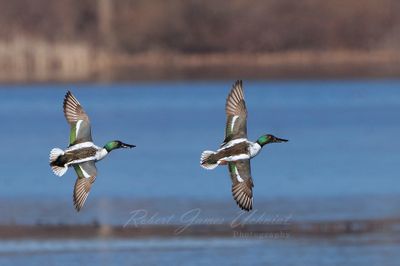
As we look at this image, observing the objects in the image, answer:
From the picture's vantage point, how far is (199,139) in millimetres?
19375

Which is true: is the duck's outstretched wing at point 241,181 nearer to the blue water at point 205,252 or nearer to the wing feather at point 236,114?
the wing feather at point 236,114

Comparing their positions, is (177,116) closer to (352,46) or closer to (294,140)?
(294,140)

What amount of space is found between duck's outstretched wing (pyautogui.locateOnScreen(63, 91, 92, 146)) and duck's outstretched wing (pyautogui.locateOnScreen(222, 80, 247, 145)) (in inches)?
19.6

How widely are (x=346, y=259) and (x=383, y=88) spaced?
22.6m

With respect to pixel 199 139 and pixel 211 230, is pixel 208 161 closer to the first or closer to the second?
pixel 211 230

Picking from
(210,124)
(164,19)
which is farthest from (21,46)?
(210,124)

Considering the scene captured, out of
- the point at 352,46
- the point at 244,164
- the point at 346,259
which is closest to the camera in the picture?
the point at 244,164

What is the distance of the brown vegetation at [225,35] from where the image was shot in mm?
44406

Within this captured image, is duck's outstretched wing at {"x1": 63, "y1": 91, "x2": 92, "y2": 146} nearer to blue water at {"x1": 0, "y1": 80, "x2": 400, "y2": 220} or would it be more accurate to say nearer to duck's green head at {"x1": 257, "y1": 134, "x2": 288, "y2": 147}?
duck's green head at {"x1": 257, "y1": 134, "x2": 288, "y2": 147}

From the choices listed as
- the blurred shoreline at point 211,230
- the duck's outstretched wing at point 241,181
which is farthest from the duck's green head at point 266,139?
the blurred shoreline at point 211,230

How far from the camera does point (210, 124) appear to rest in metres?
21.9

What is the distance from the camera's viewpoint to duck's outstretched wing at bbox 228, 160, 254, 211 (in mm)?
4957

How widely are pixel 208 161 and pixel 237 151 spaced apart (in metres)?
0.11

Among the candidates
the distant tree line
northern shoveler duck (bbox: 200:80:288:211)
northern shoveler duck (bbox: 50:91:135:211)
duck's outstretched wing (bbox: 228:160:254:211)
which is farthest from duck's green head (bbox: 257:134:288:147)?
the distant tree line
